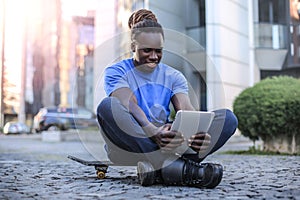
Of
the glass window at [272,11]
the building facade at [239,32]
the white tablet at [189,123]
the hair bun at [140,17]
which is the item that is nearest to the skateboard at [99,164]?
the white tablet at [189,123]

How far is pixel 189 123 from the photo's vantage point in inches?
95.1

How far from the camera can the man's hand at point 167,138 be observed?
2.36 m

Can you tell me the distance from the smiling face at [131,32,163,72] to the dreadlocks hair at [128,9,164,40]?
0.09 feet

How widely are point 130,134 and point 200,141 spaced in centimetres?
40

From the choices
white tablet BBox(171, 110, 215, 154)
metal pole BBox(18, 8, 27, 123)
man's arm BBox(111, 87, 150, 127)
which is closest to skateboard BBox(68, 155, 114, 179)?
man's arm BBox(111, 87, 150, 127)

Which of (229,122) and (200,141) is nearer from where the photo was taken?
(200,141)

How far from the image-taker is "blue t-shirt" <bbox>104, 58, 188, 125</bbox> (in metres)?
2.62

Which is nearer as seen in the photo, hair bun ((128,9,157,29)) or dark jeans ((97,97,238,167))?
dark jeans ((97,97,238,167))

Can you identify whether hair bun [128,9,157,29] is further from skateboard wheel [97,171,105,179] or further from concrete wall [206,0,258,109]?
concrete wall [206,0,258,109]

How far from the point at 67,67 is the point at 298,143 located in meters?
48.1

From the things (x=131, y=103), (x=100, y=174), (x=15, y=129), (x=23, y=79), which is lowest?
(x=100, y=174)

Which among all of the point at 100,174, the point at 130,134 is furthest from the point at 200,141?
the point at 100,174

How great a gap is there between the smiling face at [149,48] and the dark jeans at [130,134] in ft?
0.92

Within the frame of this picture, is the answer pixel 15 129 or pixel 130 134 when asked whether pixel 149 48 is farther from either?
pixel 15 129
